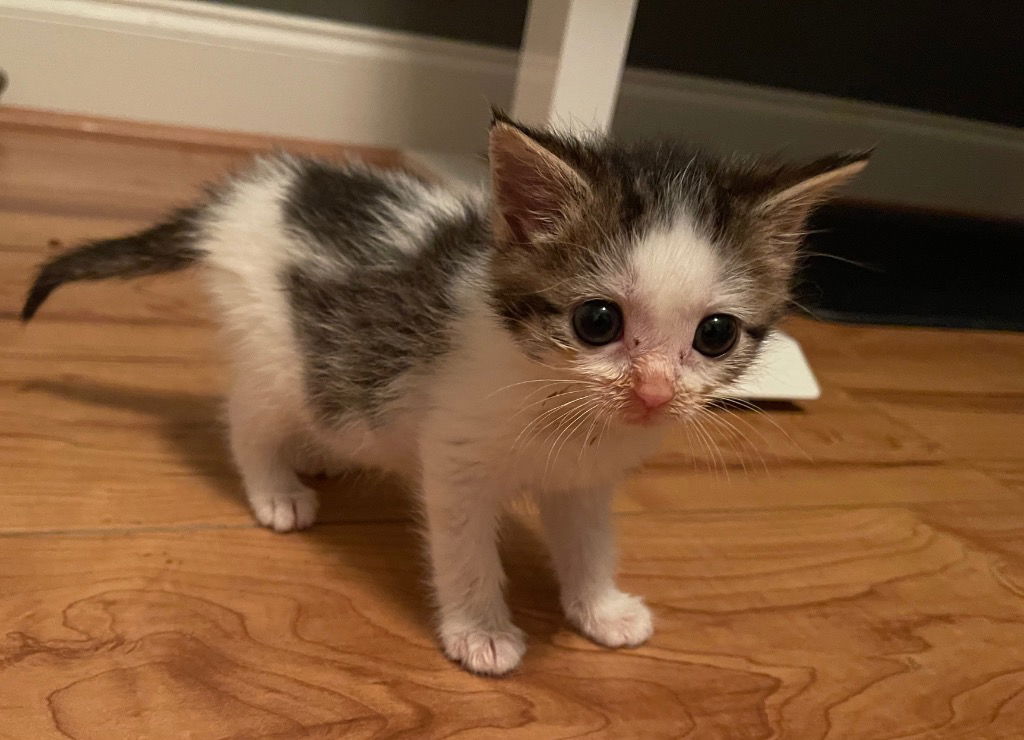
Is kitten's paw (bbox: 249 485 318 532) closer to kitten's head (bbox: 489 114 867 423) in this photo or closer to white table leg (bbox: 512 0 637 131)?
kitten's head (bbox: 489 114 867 423)

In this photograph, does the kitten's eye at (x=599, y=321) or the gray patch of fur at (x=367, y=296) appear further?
the gray patch of fur at (x=367, y=296)

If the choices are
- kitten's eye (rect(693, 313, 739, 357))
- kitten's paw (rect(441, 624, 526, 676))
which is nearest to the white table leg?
kitten's eye (rect(693, 313, 739, 357))

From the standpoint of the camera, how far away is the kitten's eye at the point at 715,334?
80 cm

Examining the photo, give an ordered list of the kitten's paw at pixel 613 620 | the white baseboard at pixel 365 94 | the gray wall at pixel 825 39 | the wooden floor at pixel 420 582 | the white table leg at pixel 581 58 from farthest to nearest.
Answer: the gray wall at pixel 825 39, the white baseboard at pixel 365 94, the white table leg at pixel 581 58, the kitten's paw at pixel 613 620, the wooden floor at pixel 420 582

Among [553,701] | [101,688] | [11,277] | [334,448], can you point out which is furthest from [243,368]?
[11,277]

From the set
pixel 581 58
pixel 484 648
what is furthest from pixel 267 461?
pixel 581 58

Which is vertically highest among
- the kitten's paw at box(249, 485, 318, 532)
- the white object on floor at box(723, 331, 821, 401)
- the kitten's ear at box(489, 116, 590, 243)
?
the kitten's ear at box(489, 116, 590, 243)

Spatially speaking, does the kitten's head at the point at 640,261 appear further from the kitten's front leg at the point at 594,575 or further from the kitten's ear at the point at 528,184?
the kitten's front leg at the point at 594,575

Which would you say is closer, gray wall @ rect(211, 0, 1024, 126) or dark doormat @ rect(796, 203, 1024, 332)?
dark doormat @ rect(796, 203, 1024, 332)

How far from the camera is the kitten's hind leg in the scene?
1100mm

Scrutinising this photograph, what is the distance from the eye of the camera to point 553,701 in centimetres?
90

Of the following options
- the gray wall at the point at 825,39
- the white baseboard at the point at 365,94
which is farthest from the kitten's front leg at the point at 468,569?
the gray wall at the point at 825,39

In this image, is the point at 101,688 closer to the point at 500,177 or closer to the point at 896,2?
the point at 500,177

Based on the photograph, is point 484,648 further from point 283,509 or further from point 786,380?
point 786,380
